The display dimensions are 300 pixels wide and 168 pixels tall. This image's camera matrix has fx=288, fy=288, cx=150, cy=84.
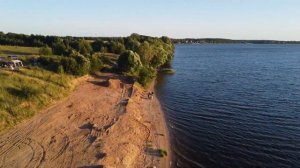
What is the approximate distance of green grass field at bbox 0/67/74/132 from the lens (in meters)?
34.8

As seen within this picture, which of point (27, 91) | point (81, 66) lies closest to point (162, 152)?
point (27, 91)

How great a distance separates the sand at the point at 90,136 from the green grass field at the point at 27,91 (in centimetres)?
126

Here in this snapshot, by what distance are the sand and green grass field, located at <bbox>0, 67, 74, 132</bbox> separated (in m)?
1.26

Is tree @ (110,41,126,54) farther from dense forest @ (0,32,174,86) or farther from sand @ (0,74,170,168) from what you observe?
sand @ (0,74,170,168)

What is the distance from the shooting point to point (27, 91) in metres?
38.6

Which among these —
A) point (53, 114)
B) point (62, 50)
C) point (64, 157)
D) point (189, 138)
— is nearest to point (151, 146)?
point (189, 138)

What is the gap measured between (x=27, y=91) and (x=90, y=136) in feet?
40.7

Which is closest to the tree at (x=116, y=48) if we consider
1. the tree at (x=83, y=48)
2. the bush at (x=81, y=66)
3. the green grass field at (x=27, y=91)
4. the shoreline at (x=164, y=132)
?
the tree at (x=83, y=48)

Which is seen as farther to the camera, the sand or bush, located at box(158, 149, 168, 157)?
bush, located at box(158, 149, 168, 157)

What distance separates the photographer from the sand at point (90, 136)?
2743 cm

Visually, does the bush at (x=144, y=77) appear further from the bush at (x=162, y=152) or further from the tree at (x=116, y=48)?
the tree at (x=116, y=48)

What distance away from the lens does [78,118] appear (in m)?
38.2

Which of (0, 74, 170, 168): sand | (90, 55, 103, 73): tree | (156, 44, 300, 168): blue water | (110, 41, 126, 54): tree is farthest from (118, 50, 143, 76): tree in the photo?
(110, 41, 126, 54): tree

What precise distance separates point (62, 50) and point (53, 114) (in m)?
40.9
